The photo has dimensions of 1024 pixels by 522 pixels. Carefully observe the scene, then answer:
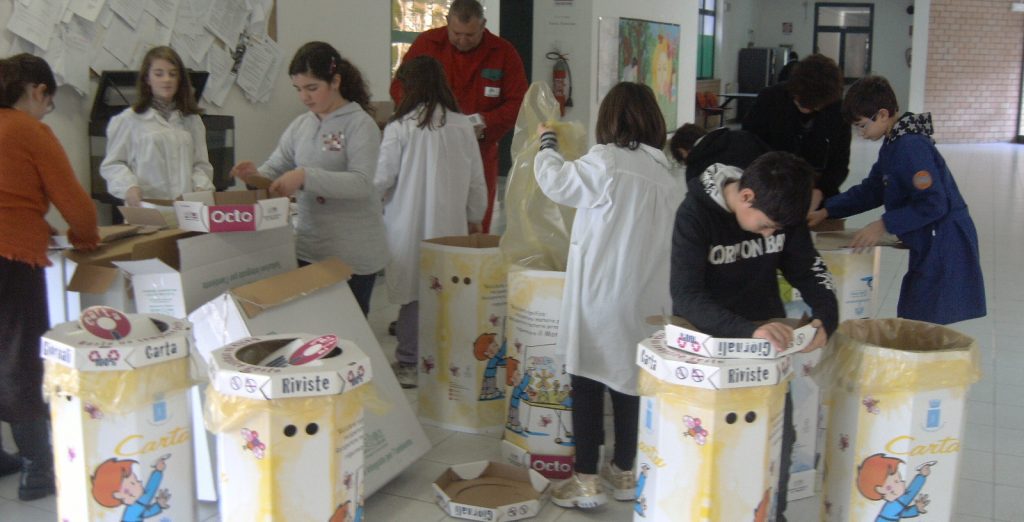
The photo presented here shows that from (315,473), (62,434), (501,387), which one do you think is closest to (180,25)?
(501,387)

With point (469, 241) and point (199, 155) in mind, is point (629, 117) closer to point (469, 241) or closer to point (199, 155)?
point (469, 241)

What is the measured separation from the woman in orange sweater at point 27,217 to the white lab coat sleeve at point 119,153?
30.5 inches

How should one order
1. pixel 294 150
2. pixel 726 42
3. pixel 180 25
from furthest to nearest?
pixel 726 42, pixel 180 25, pixel 294 150

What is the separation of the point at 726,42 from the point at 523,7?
9481 mm

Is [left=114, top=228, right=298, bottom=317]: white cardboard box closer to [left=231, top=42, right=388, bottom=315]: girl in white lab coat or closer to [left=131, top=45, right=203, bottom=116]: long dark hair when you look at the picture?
[left=231, top=42, right=388, bottom=315]: girl in white lab coat

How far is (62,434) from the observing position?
6.77 ft

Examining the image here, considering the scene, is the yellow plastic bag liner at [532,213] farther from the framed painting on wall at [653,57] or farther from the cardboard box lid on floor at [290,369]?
the framed painting on wall at [653,57]

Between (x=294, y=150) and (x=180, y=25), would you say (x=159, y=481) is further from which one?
(x=180, y=25)

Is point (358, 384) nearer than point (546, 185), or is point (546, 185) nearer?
point (358, 384)

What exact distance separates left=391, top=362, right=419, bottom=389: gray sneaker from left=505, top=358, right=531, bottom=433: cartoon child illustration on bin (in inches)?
31.5

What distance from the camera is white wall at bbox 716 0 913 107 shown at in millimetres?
19173

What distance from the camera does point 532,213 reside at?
3029mm

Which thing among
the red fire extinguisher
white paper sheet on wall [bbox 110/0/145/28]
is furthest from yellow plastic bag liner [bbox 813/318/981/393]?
the red fire extinguisher

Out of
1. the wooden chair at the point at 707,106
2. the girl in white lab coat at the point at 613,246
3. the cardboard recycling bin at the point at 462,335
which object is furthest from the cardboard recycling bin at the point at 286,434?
the wooden chair at the point at 707,106
